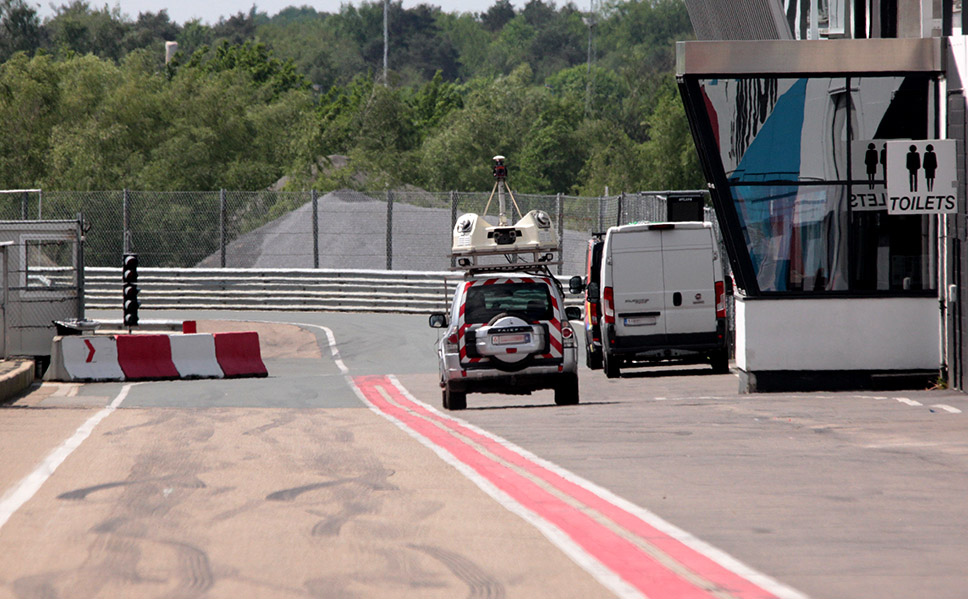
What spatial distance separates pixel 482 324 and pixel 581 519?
310 inches

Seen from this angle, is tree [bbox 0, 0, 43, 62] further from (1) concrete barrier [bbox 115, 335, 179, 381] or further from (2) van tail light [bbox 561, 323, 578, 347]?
(2) van tail light [bbox 561, 323, 578, 347]

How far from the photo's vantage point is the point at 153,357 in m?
21.4

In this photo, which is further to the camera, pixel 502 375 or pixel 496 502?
pixel 502 375

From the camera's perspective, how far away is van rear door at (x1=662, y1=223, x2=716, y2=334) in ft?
63.3

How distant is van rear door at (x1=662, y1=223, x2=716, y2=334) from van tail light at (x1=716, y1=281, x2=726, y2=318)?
0.20 ft

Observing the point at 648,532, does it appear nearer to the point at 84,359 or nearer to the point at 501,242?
the point at 501,242

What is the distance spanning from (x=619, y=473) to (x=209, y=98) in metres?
54.7

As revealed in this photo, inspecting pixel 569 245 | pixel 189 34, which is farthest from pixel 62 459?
pixel 189 34

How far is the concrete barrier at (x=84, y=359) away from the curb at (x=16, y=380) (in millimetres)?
958

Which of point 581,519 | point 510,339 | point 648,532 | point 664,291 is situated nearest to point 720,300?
point 664,291

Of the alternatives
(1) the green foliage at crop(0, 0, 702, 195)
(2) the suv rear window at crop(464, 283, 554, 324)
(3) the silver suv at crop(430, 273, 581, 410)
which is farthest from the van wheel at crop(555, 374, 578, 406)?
(1) the green foliage at crop(0, 0, 702, 195)

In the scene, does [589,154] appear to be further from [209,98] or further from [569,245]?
[569,245]

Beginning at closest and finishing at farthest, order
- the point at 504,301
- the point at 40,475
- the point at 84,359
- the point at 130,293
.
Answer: the point at 40,475, the point at 504,301, the point at 84,359, the point at 130,293

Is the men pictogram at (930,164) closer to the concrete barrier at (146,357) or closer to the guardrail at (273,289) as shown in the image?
the concrete barrier at (146,357)
